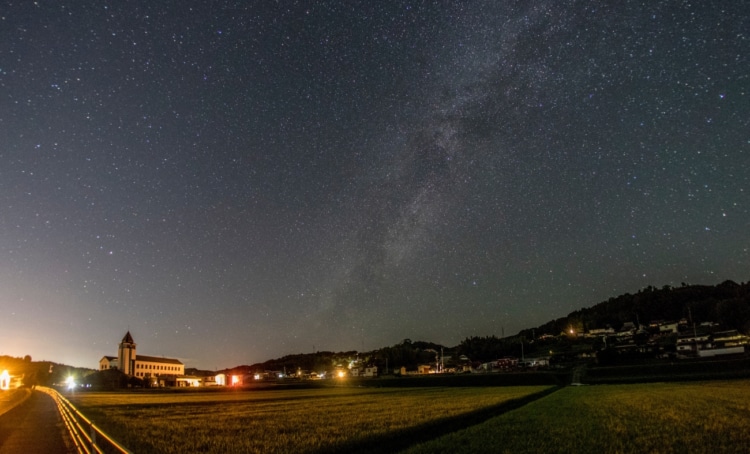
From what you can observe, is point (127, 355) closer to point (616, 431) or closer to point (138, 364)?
point (138, 364)

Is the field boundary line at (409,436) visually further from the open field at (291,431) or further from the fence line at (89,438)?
the fence line at (89,438)

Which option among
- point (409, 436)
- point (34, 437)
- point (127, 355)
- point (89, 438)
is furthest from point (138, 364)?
point (89, 438)

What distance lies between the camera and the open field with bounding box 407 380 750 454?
1705 centimetres

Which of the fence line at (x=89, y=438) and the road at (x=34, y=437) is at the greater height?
the fence line at (x=89, y=438)

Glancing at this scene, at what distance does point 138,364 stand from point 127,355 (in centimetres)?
963

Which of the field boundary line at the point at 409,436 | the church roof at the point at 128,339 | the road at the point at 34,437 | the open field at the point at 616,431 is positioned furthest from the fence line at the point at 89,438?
the church roof at the point at 128,339

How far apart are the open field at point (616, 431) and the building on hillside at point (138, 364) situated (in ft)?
462

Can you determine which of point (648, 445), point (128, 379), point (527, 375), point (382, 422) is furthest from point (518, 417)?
point (128, 379)

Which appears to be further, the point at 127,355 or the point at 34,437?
the point at 127,355

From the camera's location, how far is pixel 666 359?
3905 inches

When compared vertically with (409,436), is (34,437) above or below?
above

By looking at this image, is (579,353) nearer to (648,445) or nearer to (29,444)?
(648,445)

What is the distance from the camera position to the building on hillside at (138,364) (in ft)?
496

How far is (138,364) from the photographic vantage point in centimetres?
16575
